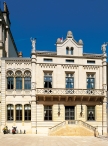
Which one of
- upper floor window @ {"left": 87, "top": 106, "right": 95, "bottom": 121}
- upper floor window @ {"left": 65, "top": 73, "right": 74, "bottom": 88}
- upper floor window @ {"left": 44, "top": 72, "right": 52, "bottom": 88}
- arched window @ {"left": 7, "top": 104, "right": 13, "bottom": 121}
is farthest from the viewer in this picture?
upper floor window @ {"left": 65, "top": 73, "right": 74, "bottom": 88}

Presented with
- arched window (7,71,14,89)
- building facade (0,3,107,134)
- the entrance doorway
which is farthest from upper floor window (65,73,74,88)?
arched window (7,71,14,89)

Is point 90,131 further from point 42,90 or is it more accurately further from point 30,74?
point 30,74

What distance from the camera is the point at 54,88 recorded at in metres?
30.8

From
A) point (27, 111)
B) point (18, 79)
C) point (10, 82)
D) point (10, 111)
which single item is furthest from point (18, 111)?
point (18, 79)

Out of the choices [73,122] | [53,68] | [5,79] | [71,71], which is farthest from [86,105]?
[5,79]

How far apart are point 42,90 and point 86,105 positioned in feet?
24.2

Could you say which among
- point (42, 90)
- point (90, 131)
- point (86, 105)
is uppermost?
point (42, 90)

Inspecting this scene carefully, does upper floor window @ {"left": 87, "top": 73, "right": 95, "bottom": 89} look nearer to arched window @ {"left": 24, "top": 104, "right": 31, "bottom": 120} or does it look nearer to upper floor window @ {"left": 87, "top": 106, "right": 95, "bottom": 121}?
upper floor window @ {"left": 87, "top": 106, "right": 95, "bottom": 121}

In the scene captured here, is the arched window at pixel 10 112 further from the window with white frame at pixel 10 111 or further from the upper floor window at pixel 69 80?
the upper floor window at pixel 69 80

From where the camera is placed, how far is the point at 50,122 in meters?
30.5

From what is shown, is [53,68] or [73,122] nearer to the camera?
[73,122]

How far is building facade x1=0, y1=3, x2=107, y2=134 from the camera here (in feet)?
100

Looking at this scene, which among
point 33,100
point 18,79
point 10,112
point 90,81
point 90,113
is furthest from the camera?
point 90,81

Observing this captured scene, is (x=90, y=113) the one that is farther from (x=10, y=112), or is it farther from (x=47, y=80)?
(x=10, y=112)
